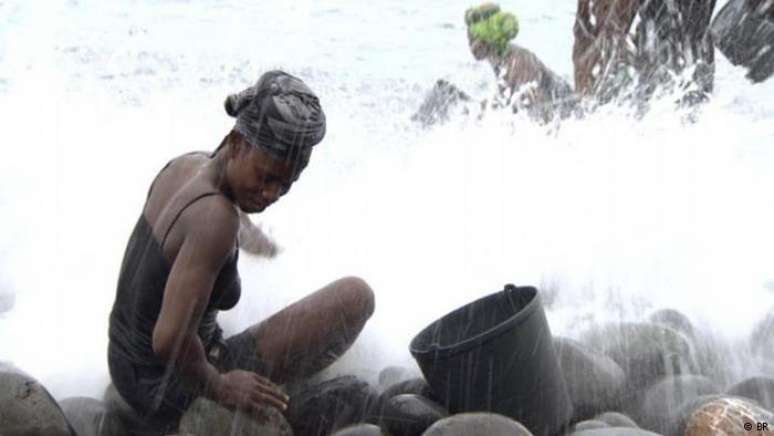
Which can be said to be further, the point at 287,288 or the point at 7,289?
the point at 7,289

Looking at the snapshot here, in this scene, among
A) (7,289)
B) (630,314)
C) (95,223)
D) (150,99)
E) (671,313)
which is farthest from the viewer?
(150,99)

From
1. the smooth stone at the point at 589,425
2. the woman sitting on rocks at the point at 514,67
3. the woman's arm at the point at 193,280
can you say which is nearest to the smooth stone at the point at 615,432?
the smooth stone at the point at 589,425

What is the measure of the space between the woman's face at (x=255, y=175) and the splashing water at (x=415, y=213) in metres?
0.95

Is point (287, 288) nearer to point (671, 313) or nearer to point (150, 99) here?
point (671, 313)

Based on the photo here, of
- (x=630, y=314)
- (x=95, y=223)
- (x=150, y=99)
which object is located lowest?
(x=630, y=314)

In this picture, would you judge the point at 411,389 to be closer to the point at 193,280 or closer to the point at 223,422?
the point at 223,422

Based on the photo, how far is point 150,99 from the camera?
905cm

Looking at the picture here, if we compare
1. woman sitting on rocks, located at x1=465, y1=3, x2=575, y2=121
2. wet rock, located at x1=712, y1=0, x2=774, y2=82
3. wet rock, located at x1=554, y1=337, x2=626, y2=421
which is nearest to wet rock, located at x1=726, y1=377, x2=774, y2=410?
wet rock, located at x1=554, y1=337, x2=626, y2=421

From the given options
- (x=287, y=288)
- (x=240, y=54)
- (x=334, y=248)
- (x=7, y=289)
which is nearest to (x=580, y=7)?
(x=334, y=248)

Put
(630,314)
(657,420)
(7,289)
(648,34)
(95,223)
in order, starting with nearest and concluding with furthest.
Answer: (657,420), (630,314), (7,289), (95,223), (648,34)

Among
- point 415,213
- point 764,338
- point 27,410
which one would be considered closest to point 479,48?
point 415,213

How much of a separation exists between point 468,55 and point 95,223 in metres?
9.59

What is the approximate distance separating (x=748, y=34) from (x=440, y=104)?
8.29ft

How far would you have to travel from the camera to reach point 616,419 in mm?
3111
